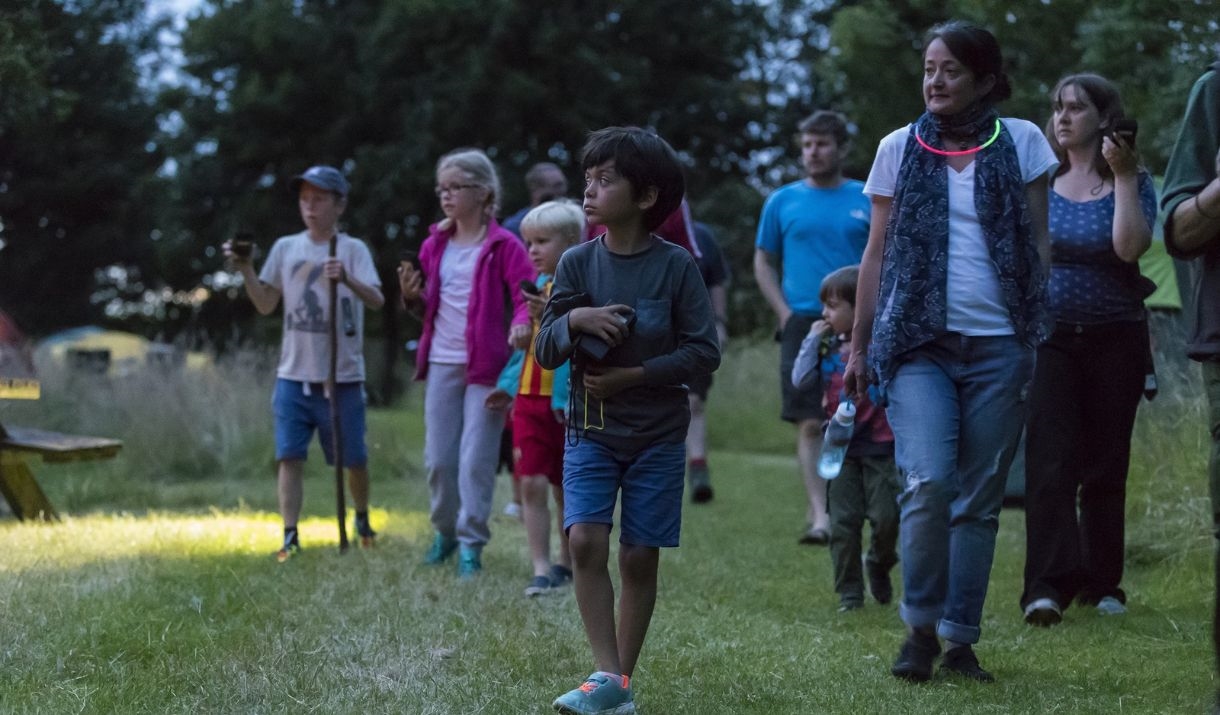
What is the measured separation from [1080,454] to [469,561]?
263 cm

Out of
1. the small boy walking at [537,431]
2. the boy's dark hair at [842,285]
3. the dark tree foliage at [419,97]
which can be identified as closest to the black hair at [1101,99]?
the boy's dark hair at [842,285]

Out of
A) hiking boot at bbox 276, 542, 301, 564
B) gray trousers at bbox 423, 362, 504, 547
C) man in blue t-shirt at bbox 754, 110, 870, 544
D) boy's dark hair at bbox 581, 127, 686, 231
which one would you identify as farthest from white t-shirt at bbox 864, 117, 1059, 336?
hiking boot at bbox 276, 542, 301, 564

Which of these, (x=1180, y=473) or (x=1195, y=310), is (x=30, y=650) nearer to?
(x=1195, y=310)

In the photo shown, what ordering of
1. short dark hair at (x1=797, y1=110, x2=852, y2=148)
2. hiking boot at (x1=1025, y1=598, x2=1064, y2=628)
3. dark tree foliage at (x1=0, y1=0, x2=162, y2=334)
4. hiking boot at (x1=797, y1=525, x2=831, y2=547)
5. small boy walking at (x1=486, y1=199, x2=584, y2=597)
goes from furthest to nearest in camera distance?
1. dark tree foliage at (x1=0, y1=0, x2=162, y2=334)
2. hiking boot at (x1=797, y1=525, x2=831, y2=547)
3. short dark hair at (x1=797, y1=110, x2=852, y2=148)
4. small boy walking at (x1=486, y1=199, x2=584, y2=597)
5. hiking boot at (x1=1025, y1=598, x2=1064, y2=628)

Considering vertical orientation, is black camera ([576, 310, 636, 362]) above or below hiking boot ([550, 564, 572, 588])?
above

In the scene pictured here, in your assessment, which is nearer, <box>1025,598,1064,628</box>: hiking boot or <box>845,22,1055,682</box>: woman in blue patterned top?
<box>845,22,1055,682</box>: woman in blue patterned top

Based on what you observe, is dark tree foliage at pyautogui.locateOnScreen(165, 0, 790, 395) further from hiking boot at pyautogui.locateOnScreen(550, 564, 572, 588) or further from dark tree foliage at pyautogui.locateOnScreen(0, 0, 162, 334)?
hiking boot at pyautogui.locateOnScreen(550, 564, 572, 588)

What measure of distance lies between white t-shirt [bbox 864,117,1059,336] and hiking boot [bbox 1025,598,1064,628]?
1661mm

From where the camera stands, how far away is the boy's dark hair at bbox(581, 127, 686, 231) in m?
4.47

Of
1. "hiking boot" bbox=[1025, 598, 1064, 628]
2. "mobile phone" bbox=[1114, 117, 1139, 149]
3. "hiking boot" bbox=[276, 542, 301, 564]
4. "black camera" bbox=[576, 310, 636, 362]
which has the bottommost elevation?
"hiking boot" bbox=[276, 542, 301, 564]

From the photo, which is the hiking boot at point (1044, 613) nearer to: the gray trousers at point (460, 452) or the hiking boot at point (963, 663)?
the hiking boot at point (963, 663)

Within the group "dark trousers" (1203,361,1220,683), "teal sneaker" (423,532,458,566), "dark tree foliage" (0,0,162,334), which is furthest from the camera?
"dark tree foliage" (0,0,162,334)

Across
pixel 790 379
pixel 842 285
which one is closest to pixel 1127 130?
pixel 842 285

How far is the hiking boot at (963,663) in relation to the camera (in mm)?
4762
